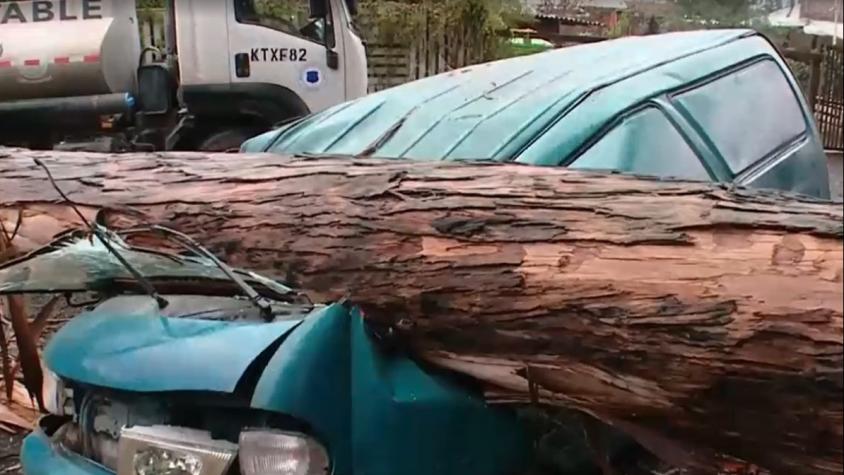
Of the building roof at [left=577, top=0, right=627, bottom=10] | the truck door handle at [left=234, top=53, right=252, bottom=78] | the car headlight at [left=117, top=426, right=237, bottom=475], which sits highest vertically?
the building roof at [left=577, top=0, right=627, bottom=10]

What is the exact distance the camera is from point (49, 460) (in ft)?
6.21

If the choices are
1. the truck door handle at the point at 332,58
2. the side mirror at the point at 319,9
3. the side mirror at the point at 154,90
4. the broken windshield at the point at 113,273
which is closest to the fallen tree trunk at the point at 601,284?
the broken windshield at the point at 113,273

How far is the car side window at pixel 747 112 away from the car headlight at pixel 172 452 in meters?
1.48

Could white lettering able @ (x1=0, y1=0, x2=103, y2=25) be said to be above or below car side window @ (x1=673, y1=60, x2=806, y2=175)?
below

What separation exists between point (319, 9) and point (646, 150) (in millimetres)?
6383

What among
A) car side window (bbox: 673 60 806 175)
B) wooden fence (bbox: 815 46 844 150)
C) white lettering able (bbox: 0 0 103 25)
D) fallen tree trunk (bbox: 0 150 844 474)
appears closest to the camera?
fallen tree trunk (bbox: 0 150 844 474)

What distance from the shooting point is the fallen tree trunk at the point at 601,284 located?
4.33 ft

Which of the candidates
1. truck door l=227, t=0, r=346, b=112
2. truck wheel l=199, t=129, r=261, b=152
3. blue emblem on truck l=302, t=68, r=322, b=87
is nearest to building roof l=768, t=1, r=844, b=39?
truck wheel l=199, t=129, r=261, b=152

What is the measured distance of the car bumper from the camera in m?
1.82

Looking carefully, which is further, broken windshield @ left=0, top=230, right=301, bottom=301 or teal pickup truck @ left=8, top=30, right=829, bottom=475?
broken windshield @ left=0, top=230, right=301, bottom=301

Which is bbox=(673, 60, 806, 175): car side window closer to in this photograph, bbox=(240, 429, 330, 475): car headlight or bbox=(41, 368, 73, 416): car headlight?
bbox=(240, 429, 330, 475): car headlight

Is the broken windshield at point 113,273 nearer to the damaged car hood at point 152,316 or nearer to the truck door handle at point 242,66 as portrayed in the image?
the damaged car hood at point 152,316

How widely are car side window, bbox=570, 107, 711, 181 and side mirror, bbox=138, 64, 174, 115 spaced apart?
6.65 meters

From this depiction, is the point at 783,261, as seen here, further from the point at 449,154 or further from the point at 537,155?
the point at 449,154
